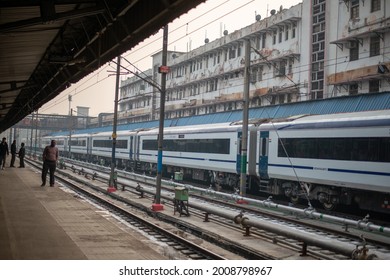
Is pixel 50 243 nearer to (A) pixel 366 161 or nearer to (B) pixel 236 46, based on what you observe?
(A) pixel 366 161

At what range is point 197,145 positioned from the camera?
23.4 metres

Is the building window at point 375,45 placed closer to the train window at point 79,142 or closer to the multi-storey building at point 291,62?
the multi-storey building at point 291,62

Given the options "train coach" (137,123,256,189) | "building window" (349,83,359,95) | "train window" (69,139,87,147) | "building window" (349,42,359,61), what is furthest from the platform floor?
"train window" (69,139,87,147)

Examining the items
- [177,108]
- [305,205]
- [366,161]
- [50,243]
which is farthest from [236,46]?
[50,243]

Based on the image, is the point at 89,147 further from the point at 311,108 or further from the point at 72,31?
the point at 72,31

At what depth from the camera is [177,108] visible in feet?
154

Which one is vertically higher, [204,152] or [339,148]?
[339,148]

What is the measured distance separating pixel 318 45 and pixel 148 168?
15712 mm

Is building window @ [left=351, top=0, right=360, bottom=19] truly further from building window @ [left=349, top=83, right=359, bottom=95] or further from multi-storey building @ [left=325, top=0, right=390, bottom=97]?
building window @ [left=349, top=83, right=359, bottom=95]

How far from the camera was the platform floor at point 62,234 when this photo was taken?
715 centimetres

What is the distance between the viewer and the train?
12.7 metres

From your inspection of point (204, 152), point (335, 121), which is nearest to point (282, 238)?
point (335, 121)

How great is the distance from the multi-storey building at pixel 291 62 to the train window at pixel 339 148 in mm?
3606

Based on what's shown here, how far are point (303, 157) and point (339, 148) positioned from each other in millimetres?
1755
